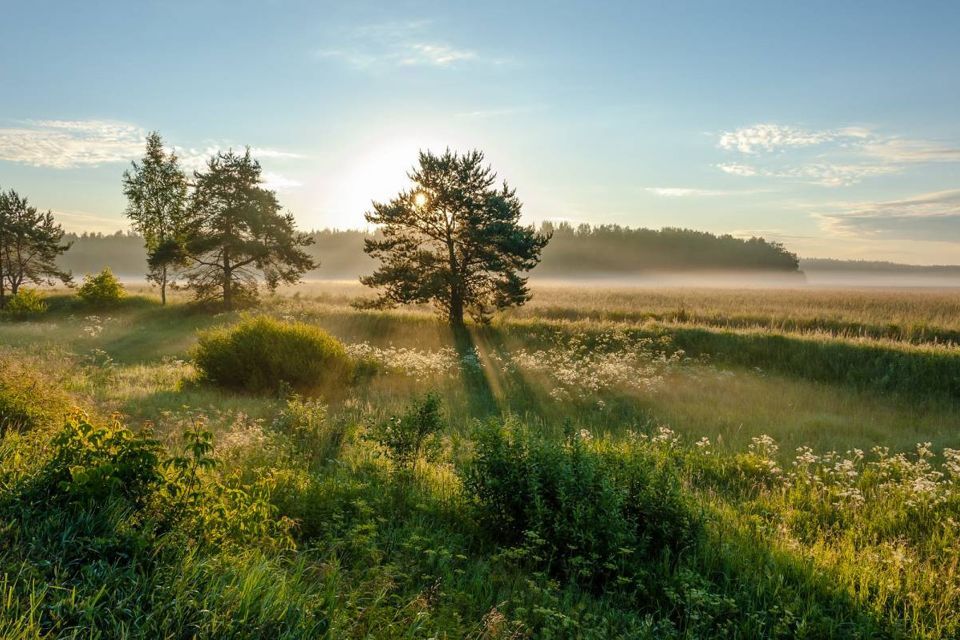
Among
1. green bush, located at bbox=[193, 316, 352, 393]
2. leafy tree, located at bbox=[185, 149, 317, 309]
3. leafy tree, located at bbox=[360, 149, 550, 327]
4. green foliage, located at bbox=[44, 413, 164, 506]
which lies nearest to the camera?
green foliage, located at bbox=[44, 413, 164, 506]

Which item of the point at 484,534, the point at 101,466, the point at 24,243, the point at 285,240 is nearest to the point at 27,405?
Result: the point at 101,466

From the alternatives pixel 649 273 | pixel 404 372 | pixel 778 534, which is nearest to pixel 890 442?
pixel 778 534

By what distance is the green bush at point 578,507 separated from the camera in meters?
4.93

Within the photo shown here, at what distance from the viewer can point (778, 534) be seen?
578 centimetres

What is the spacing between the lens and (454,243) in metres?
23.3

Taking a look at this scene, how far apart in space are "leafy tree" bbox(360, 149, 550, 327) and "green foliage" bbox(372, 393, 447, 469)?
15032 mm

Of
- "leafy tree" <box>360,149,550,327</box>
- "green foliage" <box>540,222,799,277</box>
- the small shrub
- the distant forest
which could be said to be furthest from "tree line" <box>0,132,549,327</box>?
"green foliage" <box>540,222,799,277</box>

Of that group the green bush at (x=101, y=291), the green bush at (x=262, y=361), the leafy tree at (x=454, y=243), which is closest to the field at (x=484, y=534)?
the green bush at (x=262, y=361)

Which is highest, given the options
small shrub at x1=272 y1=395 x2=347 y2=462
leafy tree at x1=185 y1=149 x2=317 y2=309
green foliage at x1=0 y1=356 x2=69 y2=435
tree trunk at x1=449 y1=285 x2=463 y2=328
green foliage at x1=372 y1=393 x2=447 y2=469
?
leafy tree at x1=185 y1=149 x2=317 y2=309

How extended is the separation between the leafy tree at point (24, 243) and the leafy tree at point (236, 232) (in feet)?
44.1

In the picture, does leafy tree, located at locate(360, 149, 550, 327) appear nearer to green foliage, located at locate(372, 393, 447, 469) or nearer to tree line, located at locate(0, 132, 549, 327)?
tree line, located at locate(0, 132, 549, 327)

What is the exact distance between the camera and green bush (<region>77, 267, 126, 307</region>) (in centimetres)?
3403

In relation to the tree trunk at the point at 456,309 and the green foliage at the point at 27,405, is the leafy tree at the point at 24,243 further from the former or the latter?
the green foliage at the point at 27,405

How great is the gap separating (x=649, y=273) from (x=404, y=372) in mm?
108513
